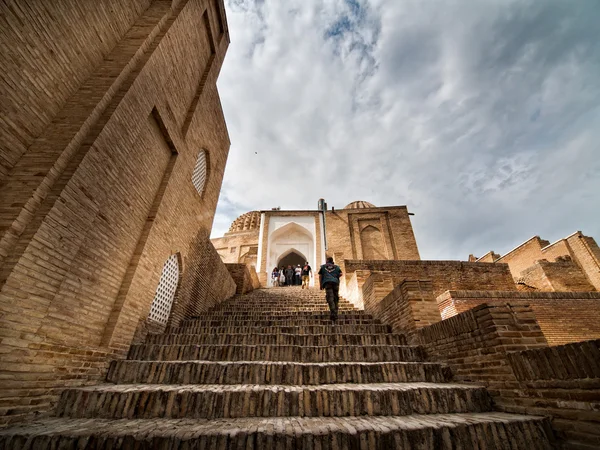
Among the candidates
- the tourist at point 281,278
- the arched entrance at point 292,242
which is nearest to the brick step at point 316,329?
the tourist at point 281,278

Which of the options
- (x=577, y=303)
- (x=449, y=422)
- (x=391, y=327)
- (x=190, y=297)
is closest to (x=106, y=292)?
(x=190, y=297)

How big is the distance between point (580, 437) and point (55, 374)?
16.0 feet

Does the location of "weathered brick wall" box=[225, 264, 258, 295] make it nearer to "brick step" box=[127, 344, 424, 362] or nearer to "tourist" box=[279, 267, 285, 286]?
"tourist" box=[279, 267, 285, 286]

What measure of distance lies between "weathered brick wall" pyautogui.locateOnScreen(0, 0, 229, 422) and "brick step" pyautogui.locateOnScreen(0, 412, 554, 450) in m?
1.09

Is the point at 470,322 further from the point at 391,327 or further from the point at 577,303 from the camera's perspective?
the point at 577,303

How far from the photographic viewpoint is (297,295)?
9.47 meters

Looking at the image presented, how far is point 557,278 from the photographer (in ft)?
38.5

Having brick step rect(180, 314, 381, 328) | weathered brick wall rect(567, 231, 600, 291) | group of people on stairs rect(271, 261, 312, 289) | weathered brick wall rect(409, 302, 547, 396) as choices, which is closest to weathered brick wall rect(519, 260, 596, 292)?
weathered brick wall rect(567, 231, 600, 291)

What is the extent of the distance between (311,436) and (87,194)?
3.78 m

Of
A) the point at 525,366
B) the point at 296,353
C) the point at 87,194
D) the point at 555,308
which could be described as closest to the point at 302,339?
the point at 296,353

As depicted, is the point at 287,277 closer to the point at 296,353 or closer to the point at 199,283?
the point at 199,283

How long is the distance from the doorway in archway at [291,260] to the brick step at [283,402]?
17.0 metres

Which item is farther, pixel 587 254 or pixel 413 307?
pixel 587 254

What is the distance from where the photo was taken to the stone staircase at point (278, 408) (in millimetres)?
1801
